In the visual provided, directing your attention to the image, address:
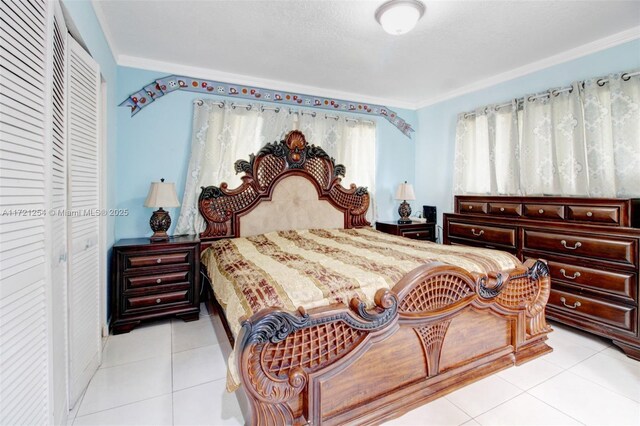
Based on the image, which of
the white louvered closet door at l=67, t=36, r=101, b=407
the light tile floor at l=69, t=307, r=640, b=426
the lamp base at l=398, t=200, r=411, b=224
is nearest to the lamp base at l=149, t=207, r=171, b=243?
the white louvered closet door at l=67, t=36, r=101, b=407

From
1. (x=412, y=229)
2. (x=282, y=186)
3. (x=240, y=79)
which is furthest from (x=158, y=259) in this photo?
(x=412, y=229)

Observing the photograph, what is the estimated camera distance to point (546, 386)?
1.91 metres

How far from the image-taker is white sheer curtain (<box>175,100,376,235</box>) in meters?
3.38

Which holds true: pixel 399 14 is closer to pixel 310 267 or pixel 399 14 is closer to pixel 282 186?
pixel 310 267

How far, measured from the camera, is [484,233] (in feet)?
10.8

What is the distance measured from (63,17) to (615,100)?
4074mm

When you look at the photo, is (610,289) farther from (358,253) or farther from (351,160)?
(351,160)

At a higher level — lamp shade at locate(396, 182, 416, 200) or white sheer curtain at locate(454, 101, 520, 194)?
white sheer curtain at locate(454, 101, 520, 194)

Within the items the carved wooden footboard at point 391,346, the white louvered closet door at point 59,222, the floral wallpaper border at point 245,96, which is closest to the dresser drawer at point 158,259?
the white louvered closet door at point 59,222

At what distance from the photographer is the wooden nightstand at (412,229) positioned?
4077mm

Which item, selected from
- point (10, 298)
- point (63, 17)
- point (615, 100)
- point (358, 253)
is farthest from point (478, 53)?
point (10, 298)

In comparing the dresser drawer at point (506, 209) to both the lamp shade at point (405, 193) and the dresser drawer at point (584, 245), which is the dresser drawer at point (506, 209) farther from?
the lamp shade at point (405, 193)

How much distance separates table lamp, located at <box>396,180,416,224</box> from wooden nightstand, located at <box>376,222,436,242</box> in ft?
0.57

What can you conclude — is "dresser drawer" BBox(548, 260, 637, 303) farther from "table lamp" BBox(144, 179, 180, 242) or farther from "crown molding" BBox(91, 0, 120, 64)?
"crown molding" BBox(91, 0, 120, 64)
